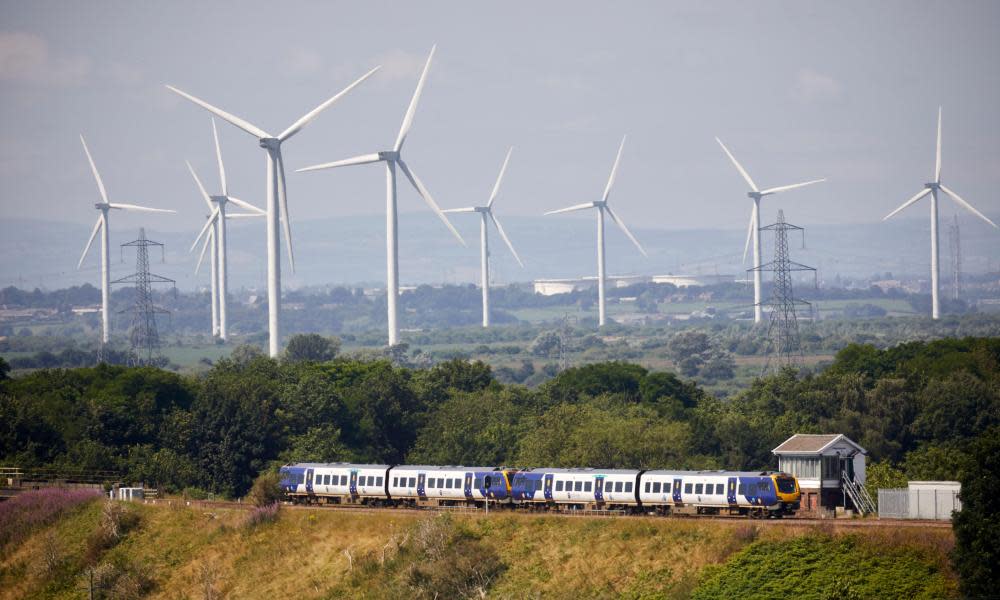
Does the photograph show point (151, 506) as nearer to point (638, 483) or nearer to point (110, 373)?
point (638, 483)

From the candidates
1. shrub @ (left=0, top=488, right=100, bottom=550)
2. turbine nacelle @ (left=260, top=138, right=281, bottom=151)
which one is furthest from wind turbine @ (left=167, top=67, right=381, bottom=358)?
shrub @ (left=0, top=488, right=100, bottom=550)

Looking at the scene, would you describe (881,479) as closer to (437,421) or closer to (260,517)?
(260,517)

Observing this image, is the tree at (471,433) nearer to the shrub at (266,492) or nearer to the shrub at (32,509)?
the shrub at (266,492)

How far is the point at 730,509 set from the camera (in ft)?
269

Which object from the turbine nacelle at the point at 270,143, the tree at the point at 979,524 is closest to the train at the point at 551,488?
the tree at the point at 979,524

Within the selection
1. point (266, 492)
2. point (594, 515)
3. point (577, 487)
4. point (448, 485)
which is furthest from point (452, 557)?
Answer: point (266, 492)

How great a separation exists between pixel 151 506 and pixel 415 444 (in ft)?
124

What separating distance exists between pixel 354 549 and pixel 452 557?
7.57 metres

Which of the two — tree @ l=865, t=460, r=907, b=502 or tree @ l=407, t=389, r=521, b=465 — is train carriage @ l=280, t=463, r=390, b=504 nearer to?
tree @ l=407, t=389, r=521, b=465

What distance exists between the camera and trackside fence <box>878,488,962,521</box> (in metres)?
72.9

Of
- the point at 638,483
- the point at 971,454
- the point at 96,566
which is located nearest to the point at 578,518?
the point at 638,483

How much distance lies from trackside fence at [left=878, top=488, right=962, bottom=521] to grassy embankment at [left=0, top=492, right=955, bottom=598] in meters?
5.76

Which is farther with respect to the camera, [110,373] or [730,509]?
[110,373]

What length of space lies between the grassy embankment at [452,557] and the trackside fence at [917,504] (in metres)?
5.76
